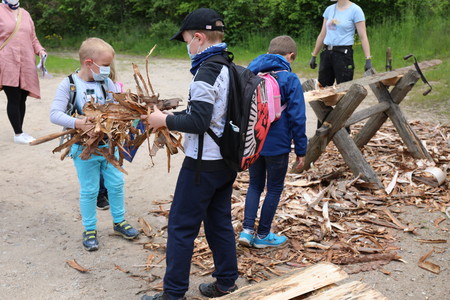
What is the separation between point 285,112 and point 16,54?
171 inches

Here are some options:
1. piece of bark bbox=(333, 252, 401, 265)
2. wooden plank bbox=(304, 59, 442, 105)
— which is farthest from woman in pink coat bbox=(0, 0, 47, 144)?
piece of bark bbox=(333, 252, 401, 265)

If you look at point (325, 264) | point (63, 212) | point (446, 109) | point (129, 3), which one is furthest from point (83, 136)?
point (129, 3)

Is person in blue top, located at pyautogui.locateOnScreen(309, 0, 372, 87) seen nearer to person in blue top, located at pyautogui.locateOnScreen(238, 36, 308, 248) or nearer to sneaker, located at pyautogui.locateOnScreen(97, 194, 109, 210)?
person in blue top, located at pyautogui.locateOnScreen(238, 36, 308, 248)

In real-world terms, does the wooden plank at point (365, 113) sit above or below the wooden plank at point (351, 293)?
above

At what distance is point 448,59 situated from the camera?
41.8ft

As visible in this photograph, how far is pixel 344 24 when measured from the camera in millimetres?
7074

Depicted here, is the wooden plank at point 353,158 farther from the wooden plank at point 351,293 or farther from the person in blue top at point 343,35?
the wooden plank at point 351,293

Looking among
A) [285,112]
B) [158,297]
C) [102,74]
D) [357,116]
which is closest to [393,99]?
[357,116]

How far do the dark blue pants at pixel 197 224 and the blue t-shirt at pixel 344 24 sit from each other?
4.41 meters

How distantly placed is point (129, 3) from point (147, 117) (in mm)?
21771

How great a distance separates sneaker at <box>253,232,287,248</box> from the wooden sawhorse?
1491mm

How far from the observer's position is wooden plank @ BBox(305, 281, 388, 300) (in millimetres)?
2975

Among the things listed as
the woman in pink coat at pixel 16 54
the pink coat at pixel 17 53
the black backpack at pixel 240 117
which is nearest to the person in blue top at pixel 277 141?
the black backpack at pixel 240 117

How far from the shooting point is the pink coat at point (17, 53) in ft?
22.3
